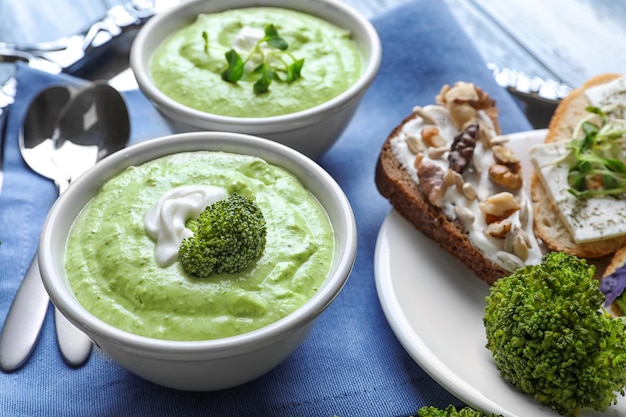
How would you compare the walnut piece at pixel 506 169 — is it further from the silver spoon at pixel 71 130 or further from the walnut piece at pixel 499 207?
the silver spoon at pixel 71 130

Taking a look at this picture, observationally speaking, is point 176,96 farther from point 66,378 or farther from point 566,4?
point 566,4

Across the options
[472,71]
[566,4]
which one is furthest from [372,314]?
[566,4]

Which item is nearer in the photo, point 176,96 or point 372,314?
point 372,314

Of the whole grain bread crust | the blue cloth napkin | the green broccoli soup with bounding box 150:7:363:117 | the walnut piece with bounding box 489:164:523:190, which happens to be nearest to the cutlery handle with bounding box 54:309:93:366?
the blue cloth napkin

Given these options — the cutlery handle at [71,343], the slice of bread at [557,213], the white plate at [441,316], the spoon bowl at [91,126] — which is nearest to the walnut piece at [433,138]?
the white plate at [441,316]

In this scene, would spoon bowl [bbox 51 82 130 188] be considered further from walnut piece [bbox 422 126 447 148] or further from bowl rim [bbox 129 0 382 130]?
walnut piece [bbox 422 126 447 148]

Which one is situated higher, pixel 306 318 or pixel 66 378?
pixel 306 318
